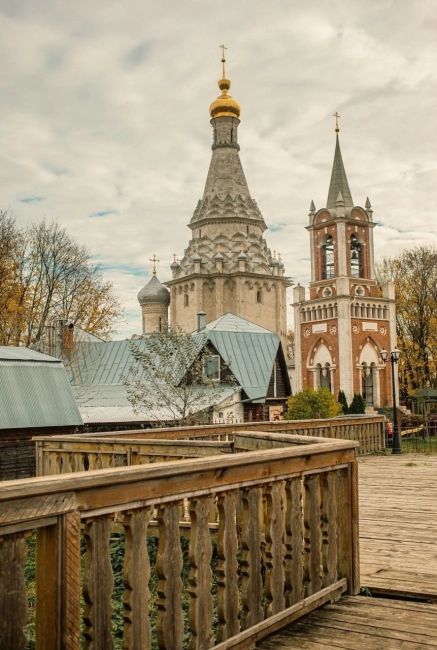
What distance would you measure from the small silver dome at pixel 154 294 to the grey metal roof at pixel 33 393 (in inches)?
1780

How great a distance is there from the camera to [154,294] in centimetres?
6512

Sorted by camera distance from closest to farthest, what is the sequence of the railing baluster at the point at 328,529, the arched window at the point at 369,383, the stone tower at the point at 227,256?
the railing baluster at the point at 328,529 → the arched window at the point at 369,383 → the stone tower at the point at 227,256

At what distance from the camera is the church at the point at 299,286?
48.5m

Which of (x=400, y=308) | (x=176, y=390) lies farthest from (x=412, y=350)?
(x=176, y=390)

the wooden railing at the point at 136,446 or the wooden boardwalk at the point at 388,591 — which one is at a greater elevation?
the wooden railing at the point at 136,446

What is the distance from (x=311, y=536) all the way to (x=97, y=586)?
1917 millimetres

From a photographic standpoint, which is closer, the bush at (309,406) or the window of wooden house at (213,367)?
the bush at (309,406)

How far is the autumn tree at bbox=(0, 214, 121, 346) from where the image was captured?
33375 millimetres

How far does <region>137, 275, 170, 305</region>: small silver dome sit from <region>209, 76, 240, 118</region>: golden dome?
16.8m

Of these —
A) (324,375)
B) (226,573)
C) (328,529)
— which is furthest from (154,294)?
(226,573)

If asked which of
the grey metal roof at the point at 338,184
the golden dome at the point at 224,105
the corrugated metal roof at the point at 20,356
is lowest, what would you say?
the corrugated metal roof at the point at 20,356

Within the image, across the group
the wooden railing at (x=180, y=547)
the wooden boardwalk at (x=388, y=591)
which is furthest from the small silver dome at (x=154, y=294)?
the wooden railing at (x=180, y=547)

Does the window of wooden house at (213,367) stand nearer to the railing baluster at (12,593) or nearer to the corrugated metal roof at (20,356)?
the corrugated metal roof at (20,356)

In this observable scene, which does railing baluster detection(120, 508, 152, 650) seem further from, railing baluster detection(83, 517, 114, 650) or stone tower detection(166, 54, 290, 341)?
stone tower detection(166, 54, 290, 341)
